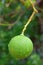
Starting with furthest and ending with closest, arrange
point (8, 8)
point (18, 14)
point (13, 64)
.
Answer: point (8, 8) → point (18, 14) → point (13, 64)

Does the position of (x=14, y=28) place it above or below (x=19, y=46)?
above

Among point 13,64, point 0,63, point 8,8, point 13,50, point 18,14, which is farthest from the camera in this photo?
point 8,8

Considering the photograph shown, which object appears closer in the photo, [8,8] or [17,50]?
[17,50]

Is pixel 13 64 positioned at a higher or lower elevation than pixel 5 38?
lower

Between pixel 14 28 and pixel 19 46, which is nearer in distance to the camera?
pixel 19 46

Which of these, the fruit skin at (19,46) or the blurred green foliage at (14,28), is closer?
the fruit skin at (19,46)

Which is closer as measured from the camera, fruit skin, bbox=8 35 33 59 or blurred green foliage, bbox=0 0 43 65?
fruit skin, bbox=8 35 33 59

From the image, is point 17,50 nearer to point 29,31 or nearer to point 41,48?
point 29,31

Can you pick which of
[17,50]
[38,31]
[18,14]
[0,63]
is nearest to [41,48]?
[38,31]
